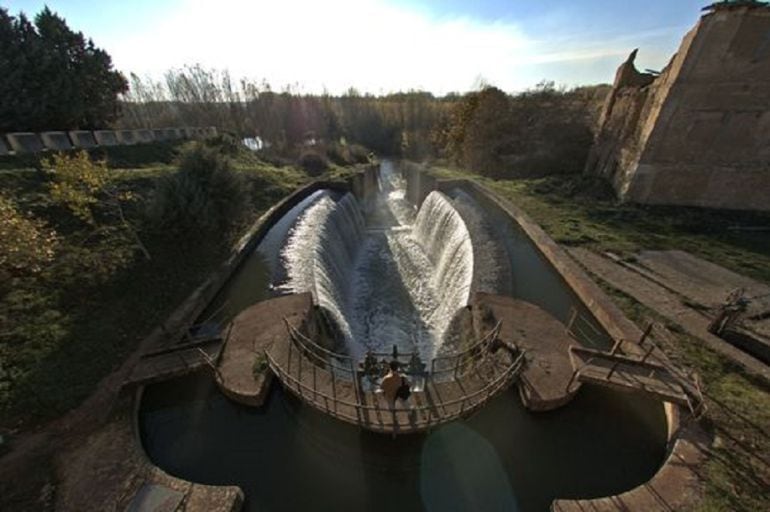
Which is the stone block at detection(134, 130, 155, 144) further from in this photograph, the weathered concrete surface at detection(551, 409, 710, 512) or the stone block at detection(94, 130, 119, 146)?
the weathered concrete surface at detection(551, 409, 710, 512)

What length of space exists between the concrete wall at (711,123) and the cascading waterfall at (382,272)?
11.8 metres

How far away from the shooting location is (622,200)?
20891mm

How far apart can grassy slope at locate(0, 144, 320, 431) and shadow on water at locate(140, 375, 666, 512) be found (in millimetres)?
2000

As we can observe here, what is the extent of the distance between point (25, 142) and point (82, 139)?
3883 mm

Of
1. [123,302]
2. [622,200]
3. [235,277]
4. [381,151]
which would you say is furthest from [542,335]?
[381,151]

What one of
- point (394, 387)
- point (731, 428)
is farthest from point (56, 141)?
point (731, 428)

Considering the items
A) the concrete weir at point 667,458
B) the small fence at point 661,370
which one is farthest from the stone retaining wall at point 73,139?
the concrete weir at point 667,458

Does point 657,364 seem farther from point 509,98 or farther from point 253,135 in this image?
point 253,135

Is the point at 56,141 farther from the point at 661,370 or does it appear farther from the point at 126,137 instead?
the point at 661,370

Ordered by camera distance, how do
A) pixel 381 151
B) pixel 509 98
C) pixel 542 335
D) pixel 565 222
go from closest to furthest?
pixel 542 335, pixel 565 222, pixel 509 98, pixel 381 151

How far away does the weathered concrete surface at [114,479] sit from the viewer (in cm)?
584

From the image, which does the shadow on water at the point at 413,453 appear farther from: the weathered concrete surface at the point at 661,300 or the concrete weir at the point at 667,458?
the weathered concrete surface at the point at 661,300

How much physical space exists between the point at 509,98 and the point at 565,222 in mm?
25409

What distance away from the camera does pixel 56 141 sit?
2003cm
